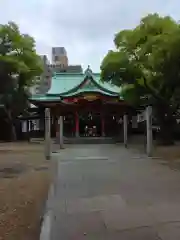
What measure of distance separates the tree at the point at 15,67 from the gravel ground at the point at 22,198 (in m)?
18.2

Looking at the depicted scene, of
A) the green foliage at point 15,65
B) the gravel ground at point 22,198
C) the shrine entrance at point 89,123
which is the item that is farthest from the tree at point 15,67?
the gravel ground at point 22,198

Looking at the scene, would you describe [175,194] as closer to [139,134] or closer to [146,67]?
[146,67]

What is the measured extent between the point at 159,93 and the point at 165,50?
10.6 meters

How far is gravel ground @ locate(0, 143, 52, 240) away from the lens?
641cm

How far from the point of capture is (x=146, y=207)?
776 cm

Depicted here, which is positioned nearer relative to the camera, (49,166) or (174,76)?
(49,166)

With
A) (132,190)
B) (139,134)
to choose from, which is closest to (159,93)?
(139,134)

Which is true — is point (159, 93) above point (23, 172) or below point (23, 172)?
A: above

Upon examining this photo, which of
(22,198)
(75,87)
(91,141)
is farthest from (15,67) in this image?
(22,198)

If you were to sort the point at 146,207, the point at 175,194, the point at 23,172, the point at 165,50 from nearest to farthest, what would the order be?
the point at 146,207
the point at 175,194
the point at 23,172
the point at 165,50

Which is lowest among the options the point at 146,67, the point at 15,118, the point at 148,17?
the point at 15,118

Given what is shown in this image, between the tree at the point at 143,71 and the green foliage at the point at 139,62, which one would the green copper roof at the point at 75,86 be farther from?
the green foliage at the point at 139,62

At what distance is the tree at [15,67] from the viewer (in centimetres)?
3297

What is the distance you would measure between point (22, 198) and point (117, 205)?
7.68 ft
